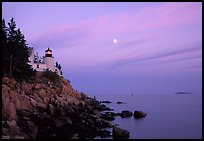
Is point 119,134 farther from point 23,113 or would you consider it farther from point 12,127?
point 12,127

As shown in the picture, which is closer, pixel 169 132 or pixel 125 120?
pixel 169 132

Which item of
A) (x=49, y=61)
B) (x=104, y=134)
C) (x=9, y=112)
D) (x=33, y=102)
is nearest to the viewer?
(x=9, y=112)

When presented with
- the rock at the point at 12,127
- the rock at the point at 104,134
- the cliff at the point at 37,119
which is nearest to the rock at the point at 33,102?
the cliff at the point at 37,119

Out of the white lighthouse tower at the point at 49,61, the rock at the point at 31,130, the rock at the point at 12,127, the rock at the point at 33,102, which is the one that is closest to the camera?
the rock at the point at 12,127

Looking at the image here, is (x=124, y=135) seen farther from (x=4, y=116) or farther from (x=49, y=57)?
(x=49, y=57)

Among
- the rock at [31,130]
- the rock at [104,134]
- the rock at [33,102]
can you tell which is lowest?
the rock at [104,134]

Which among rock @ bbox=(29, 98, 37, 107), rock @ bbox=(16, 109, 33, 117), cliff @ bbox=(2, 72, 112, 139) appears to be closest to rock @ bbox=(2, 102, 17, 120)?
cliff @ bbox=(2, 72, 112, 139)

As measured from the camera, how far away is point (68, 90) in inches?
1596

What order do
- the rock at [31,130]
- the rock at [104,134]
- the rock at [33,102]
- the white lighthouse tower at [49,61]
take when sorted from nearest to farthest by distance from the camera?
the rock at [31,130] < the rock at [104,134] < the rock at [33,102] < the white lighthouse tower at [49,61]

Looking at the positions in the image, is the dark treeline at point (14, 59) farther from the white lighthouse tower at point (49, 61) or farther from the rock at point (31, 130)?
the white lighthouse tower at point (49, 61)

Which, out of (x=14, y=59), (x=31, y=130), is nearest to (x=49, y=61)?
(x=14, y=59)

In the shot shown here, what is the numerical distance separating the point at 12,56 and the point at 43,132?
45.7 feet

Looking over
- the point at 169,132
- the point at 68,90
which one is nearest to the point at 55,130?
the point at 169,132

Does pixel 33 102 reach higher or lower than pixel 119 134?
higher
